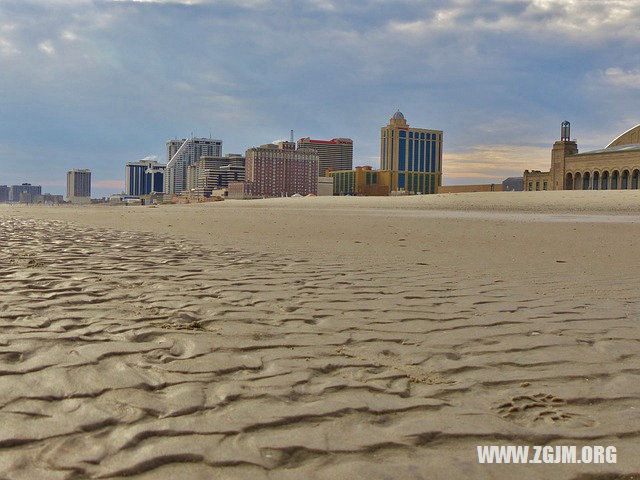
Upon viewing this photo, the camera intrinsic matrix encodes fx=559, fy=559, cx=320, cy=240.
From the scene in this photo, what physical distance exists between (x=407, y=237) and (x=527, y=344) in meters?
9.15

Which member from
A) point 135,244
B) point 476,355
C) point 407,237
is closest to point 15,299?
point 476,355

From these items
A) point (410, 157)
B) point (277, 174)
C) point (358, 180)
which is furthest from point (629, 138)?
point (277, 174)

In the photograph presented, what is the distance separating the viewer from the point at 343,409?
9.28ft

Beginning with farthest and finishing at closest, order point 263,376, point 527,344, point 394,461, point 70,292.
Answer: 1. point 70,292
2. point 527,344
3. point 263,376
4. point 394,461

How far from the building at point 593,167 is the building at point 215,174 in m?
109

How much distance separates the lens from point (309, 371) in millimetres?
3379

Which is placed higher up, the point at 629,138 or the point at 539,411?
the point at 629,138

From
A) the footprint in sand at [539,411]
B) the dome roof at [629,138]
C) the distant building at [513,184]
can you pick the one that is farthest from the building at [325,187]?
the footprint in sand at [539,411]

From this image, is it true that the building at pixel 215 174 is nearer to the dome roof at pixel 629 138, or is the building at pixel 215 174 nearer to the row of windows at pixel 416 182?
the row of windows at pixel 416 182

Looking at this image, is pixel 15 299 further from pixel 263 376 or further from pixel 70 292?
pixel 263 376

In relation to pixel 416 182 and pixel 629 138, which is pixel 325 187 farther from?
pixel 629 138

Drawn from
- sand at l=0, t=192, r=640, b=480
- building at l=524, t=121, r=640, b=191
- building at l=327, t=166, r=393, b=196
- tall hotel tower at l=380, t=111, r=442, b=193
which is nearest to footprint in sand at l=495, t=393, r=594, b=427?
sand at l=0, t=192, r=640, b=480

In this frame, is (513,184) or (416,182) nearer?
A: (513,184)

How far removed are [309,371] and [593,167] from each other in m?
79.4
